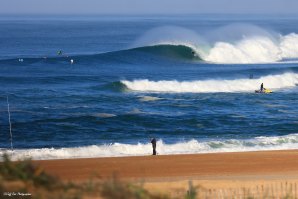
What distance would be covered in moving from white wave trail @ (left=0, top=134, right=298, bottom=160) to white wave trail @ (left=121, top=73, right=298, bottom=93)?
53.4 ft

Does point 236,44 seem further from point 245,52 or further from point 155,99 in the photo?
point 155,99

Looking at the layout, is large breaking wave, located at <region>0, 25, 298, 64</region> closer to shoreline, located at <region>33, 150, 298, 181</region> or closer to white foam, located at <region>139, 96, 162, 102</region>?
white foam, located at <region>139, 96, 162, 102</region>

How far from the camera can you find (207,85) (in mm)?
44031

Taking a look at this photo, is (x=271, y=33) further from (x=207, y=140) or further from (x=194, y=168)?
(x=194, y=168)

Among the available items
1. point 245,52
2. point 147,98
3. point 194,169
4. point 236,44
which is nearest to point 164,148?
point 194,169

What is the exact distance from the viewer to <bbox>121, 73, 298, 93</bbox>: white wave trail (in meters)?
42.8

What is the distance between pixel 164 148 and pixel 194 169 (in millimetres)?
5557

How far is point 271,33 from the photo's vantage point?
74.7m

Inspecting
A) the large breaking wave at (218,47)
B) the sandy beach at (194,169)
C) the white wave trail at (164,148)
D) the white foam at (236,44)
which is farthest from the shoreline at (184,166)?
the white foam at (236,44)

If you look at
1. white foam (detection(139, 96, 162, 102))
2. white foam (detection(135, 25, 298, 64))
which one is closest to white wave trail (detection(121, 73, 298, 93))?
white foam (detection(139, 96, 162, 102))

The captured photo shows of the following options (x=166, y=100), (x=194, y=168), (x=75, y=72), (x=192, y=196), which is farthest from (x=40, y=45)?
(x=192, y=196)

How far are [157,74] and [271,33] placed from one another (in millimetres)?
28816

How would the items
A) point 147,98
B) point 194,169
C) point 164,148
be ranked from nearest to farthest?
point 194,169 → point 164,148 → point 147,98

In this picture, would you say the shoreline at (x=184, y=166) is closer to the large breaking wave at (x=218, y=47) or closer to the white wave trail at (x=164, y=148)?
the white wave trail at (x=164, y=148)
